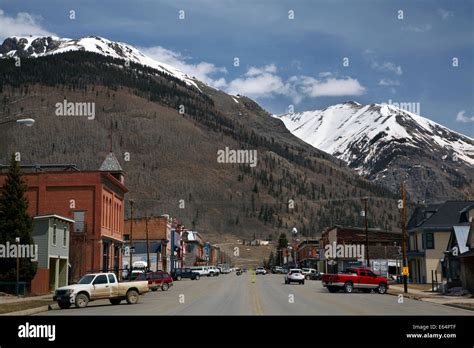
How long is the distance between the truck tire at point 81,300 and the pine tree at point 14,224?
11.8m

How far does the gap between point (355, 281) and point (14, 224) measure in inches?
954

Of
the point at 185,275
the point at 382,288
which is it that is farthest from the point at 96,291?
the point at 185,275

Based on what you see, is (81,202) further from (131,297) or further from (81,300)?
(81,300)

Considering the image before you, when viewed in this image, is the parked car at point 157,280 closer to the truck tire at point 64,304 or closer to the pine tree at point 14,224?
the pine tree at point 14,224

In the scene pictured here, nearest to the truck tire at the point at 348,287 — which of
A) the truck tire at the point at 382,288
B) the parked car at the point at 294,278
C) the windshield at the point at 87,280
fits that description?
the truck tire at the point at 382,288

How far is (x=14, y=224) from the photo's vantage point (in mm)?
42156

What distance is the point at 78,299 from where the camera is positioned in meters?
31.3

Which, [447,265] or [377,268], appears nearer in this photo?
[447,265]

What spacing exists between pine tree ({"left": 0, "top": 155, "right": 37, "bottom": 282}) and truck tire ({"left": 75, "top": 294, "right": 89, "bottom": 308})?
11.8 m
